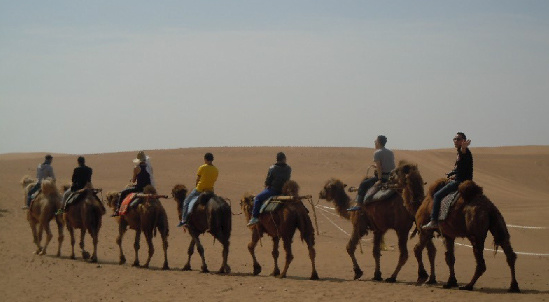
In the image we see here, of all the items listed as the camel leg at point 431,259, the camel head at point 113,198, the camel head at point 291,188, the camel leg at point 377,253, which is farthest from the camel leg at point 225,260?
the camel leg at point 431,259

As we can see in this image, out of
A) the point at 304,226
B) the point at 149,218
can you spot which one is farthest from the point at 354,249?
the point at 149,218

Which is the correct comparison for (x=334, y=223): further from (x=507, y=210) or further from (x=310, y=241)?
(x=310, y=241)

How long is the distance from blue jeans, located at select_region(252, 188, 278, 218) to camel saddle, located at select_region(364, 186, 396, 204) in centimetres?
218

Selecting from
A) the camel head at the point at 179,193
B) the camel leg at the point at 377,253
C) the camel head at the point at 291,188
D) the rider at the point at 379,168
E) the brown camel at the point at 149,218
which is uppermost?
the rider at the point at 379,168

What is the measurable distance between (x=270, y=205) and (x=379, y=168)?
102 inches

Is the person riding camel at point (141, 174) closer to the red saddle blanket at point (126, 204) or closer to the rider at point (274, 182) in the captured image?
the red saddle blanket at point (126, 204)

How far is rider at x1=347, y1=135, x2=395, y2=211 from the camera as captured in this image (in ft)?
59.7

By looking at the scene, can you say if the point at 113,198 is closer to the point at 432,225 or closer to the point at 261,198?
the point at 261,198

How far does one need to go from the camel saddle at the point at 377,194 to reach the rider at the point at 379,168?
0.47ft

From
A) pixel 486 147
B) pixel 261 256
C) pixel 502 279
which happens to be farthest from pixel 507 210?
pixel 486 147

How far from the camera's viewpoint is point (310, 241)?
59.4 feet

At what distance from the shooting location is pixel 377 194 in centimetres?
1795

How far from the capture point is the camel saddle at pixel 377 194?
17750mm

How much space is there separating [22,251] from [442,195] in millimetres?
14377
